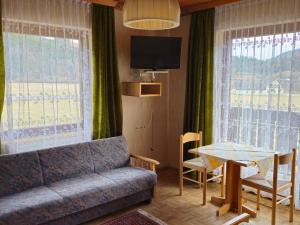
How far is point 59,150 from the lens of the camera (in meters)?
3.23

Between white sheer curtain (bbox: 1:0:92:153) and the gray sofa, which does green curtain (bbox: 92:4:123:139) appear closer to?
white sheer curtain (bbox: 1:0:92:153)

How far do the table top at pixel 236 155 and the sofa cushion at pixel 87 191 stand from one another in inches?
40.6

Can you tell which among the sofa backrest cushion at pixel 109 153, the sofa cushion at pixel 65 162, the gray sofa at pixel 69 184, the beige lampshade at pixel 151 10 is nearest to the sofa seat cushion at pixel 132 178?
the gray sofa at pixel 69 184

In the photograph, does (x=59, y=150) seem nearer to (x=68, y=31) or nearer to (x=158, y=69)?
(x=68, y=31)

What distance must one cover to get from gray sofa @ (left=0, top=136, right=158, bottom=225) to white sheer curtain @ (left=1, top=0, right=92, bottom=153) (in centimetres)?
Answer: 27

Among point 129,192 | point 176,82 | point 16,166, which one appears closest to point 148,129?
point 176,82

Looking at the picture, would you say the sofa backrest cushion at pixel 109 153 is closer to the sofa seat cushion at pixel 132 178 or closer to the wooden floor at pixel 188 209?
the sofa seat cushion at pixel 132 178

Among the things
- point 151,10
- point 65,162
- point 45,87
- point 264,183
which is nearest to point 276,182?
point 264,183

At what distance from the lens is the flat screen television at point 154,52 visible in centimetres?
388

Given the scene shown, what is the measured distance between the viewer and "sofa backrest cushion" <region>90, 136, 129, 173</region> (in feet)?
11.4

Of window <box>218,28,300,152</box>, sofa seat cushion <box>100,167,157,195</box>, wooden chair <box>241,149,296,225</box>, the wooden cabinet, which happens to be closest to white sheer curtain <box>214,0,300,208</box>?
window <box>218,28,300,152</box>

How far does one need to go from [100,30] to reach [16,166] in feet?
6.32

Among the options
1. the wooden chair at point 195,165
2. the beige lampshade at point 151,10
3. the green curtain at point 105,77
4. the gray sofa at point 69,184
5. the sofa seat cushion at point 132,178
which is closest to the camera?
the beige lampshade at point 151,10

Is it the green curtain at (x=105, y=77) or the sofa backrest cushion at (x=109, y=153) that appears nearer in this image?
the sofa backrest cushion at (x=109, y=153)
